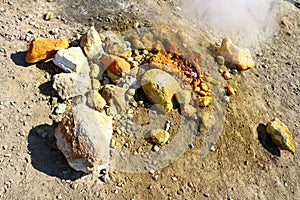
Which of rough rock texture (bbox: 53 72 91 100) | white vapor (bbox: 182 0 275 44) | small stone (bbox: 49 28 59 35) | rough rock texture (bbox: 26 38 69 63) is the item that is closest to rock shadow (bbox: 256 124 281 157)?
white vapor (bbox: 182 0 275 44)

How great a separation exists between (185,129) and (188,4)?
1.68 meters

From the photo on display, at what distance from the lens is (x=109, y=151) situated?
329cm

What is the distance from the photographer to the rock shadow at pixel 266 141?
3.83 m

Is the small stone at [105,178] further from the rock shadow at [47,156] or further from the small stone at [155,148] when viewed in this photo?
the small stone at [155,148]

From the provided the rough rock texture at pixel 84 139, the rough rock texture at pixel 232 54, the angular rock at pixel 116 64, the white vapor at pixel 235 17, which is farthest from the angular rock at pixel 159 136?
the white vapor at pixel 235 17

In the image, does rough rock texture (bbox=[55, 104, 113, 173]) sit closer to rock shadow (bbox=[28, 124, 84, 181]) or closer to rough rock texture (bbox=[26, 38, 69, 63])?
rock shadow (bbox=[28, 124, 84, 181])

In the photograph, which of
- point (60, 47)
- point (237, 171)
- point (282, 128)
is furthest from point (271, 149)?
point (60, 47)

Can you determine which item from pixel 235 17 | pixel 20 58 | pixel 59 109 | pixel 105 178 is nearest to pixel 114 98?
pixel 59 109

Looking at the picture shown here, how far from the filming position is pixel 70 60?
140 inches

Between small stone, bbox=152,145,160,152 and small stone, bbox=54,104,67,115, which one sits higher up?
small stone, bbox=152,145,160,152

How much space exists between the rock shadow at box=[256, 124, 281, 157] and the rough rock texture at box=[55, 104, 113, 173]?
156 cm

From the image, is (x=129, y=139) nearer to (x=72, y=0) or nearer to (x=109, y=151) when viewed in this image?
(x=109, y=151)

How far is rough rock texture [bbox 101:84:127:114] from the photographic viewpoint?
139 inches

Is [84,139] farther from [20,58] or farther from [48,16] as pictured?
[48,16]
